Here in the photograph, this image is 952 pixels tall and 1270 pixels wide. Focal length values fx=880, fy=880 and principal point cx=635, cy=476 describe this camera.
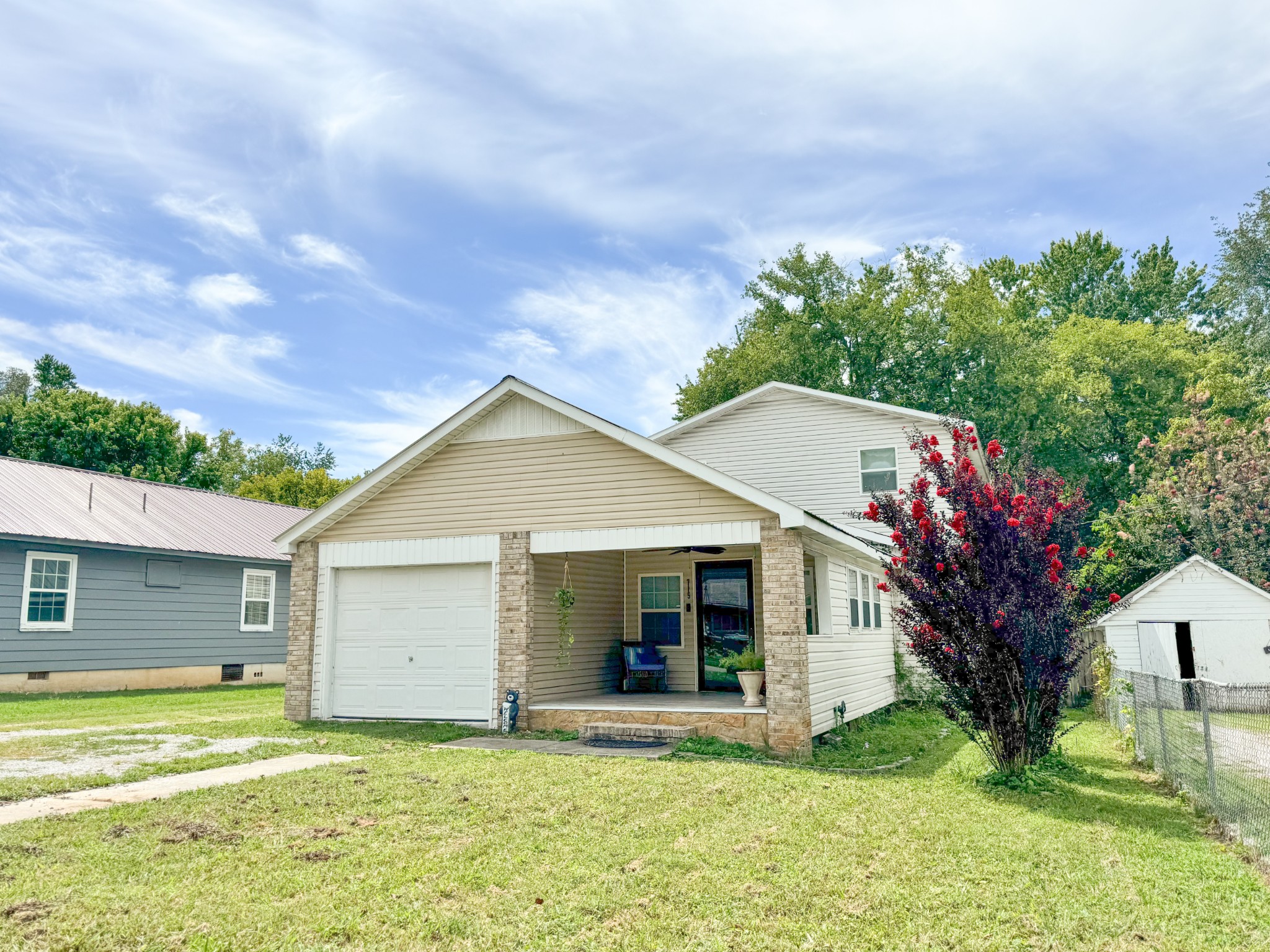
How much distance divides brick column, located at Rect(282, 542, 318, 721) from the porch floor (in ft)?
11.5

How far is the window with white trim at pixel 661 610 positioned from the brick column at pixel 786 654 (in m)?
4.97

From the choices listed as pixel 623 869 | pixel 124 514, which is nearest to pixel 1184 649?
pixel 623 869

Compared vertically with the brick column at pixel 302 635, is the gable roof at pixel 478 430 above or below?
above

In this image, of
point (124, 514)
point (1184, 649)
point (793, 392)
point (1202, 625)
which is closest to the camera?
point (1202, 625)

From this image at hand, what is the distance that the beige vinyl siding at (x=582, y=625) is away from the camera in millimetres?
12539

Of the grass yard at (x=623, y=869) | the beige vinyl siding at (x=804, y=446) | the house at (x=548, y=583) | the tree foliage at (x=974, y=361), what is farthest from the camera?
the tree foliage at (x=974, y=361)

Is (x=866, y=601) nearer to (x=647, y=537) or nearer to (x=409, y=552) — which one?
(x=647, y=537)

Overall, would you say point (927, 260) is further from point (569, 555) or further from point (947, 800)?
point (947, 800)

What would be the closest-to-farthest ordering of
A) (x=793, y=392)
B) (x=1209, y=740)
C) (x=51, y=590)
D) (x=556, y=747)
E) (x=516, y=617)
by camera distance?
1. (x=1209, y=740)
2. (x=556, y=747)
3. (x=516, y=617)
4. (x=51, y=590)
5. (x=793, y=392)

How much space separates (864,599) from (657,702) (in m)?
4.89

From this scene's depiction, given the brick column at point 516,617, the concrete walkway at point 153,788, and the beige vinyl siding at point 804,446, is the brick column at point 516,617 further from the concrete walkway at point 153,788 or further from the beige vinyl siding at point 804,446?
the beige vinyl siding at point 804,446

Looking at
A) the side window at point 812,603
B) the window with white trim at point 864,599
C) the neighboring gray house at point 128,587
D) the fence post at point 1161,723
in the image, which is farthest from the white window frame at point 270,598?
the fence post at point 1161,723

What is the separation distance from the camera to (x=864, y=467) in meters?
20.3

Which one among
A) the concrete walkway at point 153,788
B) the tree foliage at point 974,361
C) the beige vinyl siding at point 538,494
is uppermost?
the tree foliage at point 974,361
